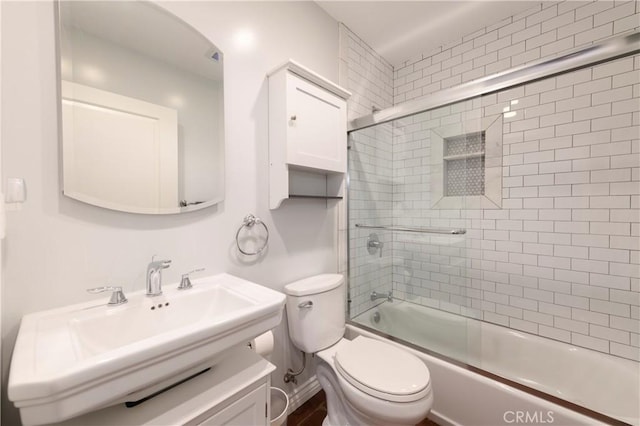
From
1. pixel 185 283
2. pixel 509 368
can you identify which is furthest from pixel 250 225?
pixel 509 368

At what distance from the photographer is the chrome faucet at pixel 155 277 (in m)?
0.99

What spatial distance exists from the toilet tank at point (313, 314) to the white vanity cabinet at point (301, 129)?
1.71ft

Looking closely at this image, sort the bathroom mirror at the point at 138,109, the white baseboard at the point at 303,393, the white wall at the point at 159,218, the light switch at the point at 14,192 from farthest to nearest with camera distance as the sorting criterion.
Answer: the white baseboard at the point at 303,393, the bathroom mirror at the point at 138,109, the white wall at the point at 159,218, the light switch at the point at 14,192

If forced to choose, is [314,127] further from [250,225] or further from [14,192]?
[14,192]

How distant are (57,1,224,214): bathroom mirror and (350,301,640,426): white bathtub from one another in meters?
1.54

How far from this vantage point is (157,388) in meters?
0.74

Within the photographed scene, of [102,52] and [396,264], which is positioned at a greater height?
[102,52]

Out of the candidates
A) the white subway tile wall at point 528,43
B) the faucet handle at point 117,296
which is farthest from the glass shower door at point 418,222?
the faucet handle at point 117,296

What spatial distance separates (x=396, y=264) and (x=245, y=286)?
141 cm

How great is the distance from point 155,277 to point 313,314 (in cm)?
85

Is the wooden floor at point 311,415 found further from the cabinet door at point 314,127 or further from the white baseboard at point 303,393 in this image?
the cabinet door at point 314,127

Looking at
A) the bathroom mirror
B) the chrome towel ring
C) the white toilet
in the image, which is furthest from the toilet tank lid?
the bathroom mirror

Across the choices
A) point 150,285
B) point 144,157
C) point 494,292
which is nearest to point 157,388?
point 150,285

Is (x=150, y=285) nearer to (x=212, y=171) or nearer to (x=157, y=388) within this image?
(x=157, y=388)
